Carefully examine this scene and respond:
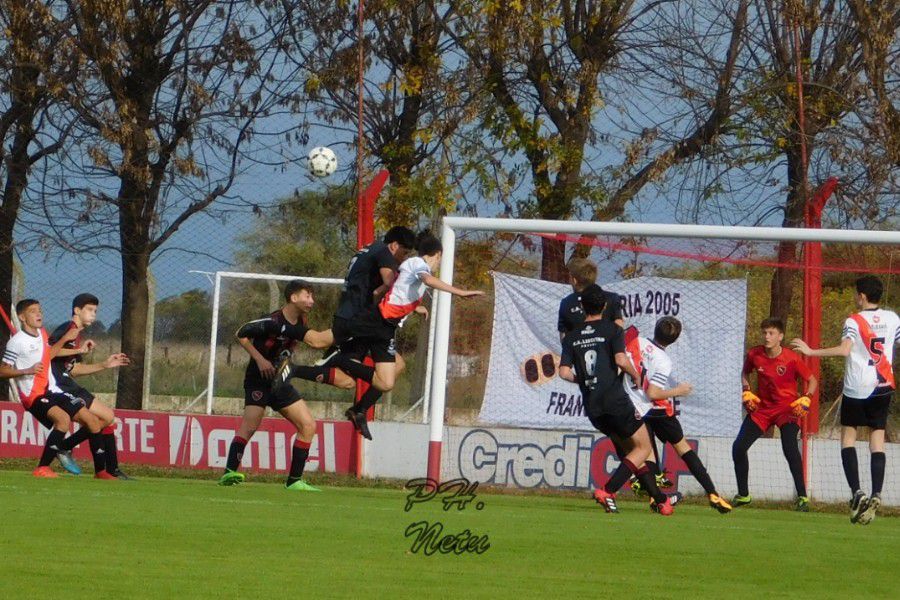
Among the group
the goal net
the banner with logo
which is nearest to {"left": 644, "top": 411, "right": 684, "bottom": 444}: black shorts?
the goal net

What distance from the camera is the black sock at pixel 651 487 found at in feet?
34.0

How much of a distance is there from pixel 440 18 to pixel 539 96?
1.72m

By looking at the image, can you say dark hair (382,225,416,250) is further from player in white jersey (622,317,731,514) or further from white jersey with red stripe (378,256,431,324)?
player in white jersey (622,317,731,514)

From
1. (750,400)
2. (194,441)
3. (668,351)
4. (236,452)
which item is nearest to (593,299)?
(750,400)

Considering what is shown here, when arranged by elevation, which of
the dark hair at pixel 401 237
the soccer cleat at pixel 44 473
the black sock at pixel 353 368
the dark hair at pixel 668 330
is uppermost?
the dark hair at pixel 401 237

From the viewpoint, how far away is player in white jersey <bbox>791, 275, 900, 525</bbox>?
11289 millimetres

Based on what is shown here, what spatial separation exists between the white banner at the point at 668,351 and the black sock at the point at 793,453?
1.33 meters

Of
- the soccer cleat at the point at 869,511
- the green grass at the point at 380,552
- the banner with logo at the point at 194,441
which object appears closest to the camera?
the green grass at the point at 380,552

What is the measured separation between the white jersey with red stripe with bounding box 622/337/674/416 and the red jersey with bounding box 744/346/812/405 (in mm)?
1891

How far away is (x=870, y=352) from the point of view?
1135cm

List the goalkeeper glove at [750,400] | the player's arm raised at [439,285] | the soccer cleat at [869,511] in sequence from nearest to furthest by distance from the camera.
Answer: the soccer cleat at [869,511], the player's arm raised at [439,285], the goalkeeper glove at [750,400]

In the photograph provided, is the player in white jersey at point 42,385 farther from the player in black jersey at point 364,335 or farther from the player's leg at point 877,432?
the player's leg at point 877,432

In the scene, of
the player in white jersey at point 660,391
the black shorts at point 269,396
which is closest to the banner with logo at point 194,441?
the black shorts at point 269,396

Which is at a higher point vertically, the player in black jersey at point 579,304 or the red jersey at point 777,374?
the player in black jersey at point 579,304
